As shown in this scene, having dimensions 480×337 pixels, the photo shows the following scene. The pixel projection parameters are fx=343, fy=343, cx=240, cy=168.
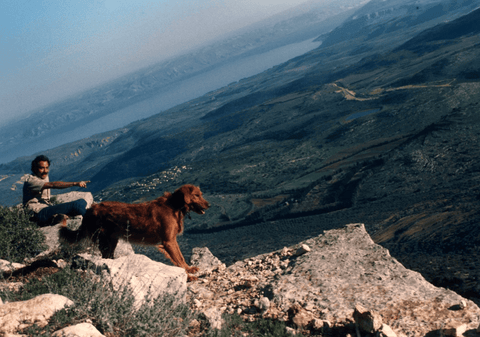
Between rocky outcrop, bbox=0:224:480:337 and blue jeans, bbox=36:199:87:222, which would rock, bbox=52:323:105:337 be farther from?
blue jeans, bbox=36:199:87:222

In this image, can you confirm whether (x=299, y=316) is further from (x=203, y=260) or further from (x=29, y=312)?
(x=203, y=260)

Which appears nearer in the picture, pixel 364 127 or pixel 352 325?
pixel 352 325

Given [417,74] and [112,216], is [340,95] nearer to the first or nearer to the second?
[417,74]

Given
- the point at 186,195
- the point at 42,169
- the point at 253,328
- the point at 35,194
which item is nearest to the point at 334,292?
the point at 253,328

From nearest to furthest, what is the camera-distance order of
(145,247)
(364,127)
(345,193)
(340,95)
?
(145,247)
(345,193)
(364,127)
(340,95)

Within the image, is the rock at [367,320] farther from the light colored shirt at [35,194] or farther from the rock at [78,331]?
the light colored shirt at [35,194]

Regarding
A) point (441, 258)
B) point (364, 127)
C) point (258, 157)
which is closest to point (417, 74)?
point (364, 127)

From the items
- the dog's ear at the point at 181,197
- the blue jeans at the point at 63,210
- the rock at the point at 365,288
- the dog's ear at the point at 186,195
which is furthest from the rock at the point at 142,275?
the blue jeans at the point at 63,210
